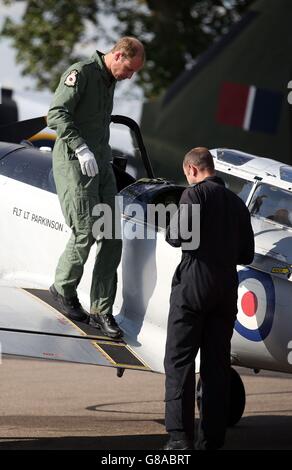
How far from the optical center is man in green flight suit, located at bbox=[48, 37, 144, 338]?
21.3 ft

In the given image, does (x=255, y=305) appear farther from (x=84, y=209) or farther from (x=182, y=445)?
(x=84, y=209)

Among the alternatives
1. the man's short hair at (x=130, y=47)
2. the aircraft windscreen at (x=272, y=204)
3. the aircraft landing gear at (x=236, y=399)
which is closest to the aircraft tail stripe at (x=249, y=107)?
the aircraft windscreen at (x=272, y=204)

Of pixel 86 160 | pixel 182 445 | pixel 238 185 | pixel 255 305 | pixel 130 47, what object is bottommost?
pixel 182 445

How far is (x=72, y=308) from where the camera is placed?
22.2 ft

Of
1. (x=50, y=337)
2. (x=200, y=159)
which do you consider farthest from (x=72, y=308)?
(x=200, y=159)

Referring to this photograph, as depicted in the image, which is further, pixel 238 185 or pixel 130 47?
pixel 238 185

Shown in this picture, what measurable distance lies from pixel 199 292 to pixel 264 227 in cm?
128

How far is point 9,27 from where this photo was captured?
1199 inches

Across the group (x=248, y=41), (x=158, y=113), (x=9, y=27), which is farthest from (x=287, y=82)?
(x=9, y=27)

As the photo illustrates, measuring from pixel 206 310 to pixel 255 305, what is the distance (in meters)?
0.64

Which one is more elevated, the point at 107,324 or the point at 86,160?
the point at 86,160

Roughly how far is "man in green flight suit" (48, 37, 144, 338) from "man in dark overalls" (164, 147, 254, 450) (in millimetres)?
846

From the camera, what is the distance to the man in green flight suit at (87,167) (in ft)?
21.3

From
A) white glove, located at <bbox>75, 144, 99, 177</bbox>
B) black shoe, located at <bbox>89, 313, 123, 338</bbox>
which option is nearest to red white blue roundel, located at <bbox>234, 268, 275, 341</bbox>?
black shoe, located at <bbox>89, 313, 123, 338</bbox>
